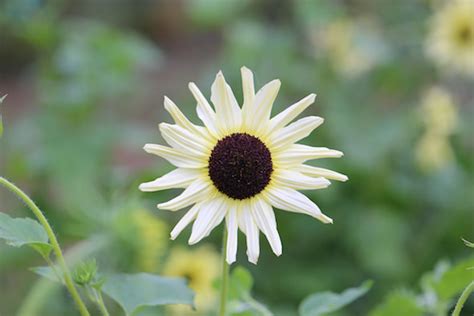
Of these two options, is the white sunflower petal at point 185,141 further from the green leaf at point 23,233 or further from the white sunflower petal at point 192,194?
the green leaf at point 23,233

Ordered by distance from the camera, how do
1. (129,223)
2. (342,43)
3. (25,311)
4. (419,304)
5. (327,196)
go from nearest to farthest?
(419,304) < (25,311) < (129,223) < (327,196) < (342,43)

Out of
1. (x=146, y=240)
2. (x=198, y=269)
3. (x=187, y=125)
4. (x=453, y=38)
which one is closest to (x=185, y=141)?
(x=187, y=125)

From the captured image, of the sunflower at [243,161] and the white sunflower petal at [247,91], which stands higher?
the white sunflower petal at [247,91]

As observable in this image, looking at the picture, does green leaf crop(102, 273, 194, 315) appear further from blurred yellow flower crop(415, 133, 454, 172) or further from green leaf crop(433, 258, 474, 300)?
blurred yellow flower crop(415, 133, 454, 172)

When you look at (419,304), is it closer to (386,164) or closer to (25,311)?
(25,311)

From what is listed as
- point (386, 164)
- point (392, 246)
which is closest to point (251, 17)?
point (386, 164)

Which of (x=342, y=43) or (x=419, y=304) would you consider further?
(x=342, y=43)

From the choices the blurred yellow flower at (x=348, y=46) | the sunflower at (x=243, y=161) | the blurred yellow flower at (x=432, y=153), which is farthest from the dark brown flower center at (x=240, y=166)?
the blurred yellow flower at (x=348, y=46)

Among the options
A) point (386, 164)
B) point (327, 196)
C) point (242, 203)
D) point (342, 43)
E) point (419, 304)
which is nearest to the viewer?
point (242, 203)
